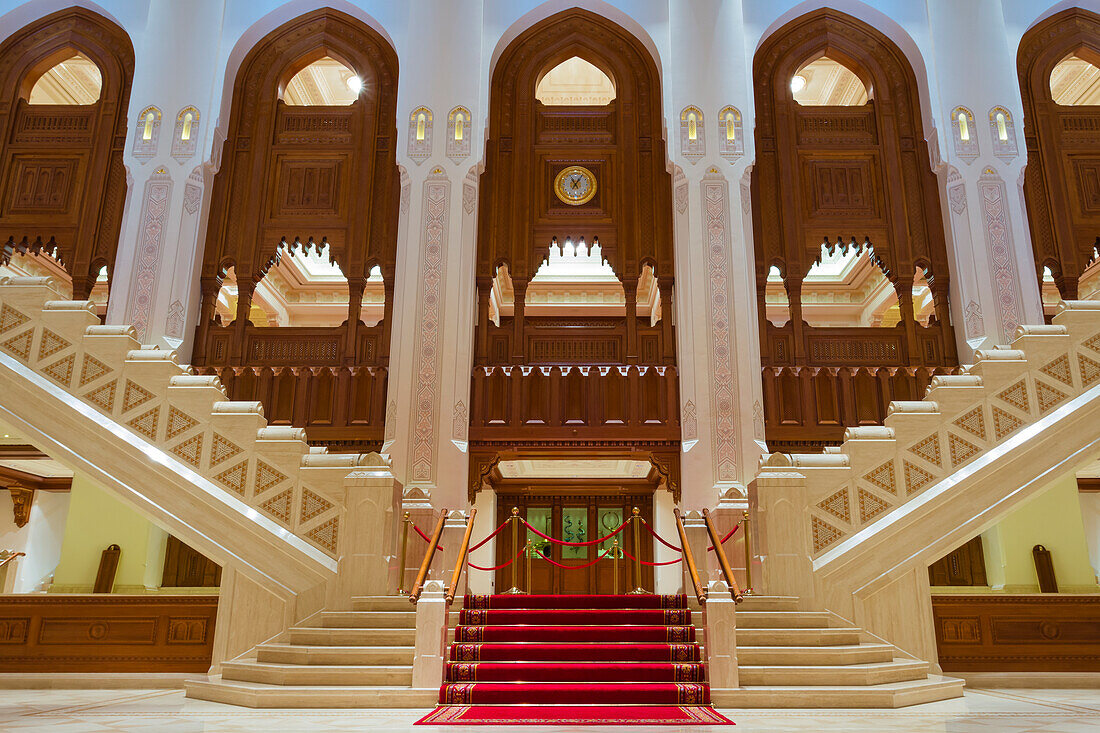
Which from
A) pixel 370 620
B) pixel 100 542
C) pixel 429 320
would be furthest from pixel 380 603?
pixel 100 542

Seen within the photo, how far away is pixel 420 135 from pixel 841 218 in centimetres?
610

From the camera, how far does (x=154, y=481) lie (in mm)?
7051

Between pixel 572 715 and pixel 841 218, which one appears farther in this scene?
pixel 841 218

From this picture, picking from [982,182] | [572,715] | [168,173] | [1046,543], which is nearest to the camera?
[572,715]

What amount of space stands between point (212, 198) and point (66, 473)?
5.10m

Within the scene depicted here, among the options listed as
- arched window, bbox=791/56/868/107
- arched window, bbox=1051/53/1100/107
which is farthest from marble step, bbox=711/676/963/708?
arched window, bbox=1051/53/1100/107

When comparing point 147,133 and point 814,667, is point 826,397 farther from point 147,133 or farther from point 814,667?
point 147,133

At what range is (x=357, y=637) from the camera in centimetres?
588

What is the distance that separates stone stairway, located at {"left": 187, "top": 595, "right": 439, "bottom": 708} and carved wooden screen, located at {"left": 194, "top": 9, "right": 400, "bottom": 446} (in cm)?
455

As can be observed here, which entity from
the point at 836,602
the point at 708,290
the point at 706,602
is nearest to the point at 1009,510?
the point at 836,602

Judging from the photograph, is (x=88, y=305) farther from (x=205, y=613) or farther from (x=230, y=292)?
(x=230, y=292)

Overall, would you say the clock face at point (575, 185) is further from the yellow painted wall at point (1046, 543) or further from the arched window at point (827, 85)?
the yellow painted wall at point (1046, 543)

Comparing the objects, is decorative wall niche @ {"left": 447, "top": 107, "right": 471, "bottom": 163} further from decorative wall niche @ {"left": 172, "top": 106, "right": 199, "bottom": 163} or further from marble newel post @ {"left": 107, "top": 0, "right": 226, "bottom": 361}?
decorative wall niche @ {"left": 172, "top": 106, "right": 199, "bottom": 163}

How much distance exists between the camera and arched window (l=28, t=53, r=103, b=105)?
45.5 feet
